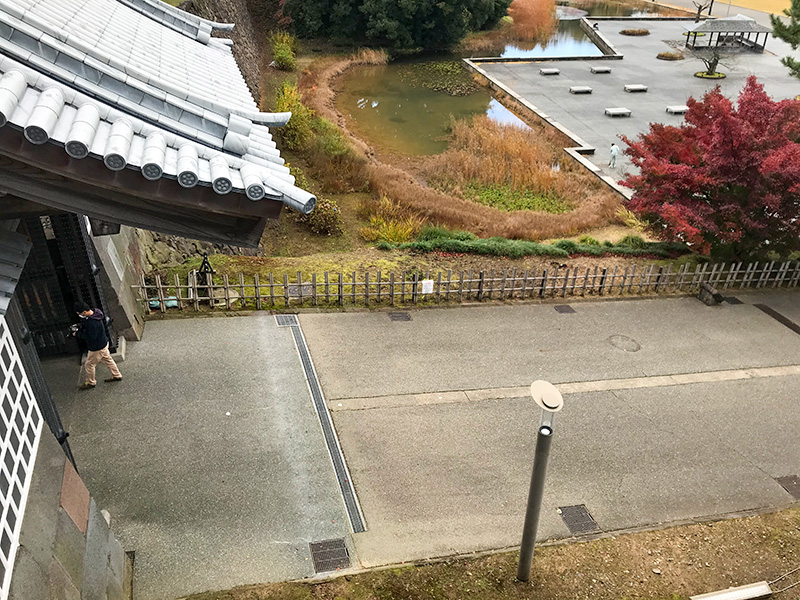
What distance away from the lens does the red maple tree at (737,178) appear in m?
12.9

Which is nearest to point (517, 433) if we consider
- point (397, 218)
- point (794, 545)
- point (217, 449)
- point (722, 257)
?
point (794, 545)

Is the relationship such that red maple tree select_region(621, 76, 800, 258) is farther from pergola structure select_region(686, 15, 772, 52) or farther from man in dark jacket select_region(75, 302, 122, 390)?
pergola structure select_region(686, 15, 772, 52)

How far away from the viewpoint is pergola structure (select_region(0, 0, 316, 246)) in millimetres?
4285

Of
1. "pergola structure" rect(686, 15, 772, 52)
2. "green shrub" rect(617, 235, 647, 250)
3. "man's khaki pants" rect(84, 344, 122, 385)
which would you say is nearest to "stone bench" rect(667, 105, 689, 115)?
"pergola structure" rect(686, 15, 772, 52)

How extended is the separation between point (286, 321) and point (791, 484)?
8684 mm

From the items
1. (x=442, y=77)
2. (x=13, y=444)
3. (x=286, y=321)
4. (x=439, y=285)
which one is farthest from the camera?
(x=442, y=77)

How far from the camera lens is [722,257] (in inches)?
580

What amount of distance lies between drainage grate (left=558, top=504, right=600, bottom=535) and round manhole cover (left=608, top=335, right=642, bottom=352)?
4581 millimetres

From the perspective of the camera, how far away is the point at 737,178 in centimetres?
1313

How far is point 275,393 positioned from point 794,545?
7440 millimetres

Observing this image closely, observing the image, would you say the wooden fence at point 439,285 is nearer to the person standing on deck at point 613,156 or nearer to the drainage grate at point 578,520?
the drainage grate at point 578,520

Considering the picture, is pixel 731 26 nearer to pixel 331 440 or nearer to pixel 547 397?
pixel 331 440

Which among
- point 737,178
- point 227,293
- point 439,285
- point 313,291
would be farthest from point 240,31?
point 737,178

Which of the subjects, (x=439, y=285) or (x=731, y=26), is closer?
(x=439, y=285)
